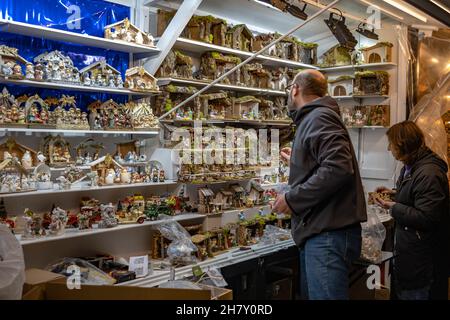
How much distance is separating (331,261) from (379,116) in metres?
3.11

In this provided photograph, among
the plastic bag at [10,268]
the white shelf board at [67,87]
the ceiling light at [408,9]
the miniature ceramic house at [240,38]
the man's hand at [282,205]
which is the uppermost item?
the ceiling light at [408,9]

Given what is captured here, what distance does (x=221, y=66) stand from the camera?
12.6 ft

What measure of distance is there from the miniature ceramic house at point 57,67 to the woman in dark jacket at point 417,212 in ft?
6.30

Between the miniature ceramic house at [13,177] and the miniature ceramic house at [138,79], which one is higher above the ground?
the miniature ceramic house at [138,79]

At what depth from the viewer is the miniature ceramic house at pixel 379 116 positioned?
4754 mm

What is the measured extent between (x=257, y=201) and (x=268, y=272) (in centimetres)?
88

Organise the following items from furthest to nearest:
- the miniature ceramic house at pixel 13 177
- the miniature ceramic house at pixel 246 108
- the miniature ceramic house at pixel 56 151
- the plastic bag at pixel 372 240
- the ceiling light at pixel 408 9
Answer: the ceiling light at pixel 408 9 → the miniature ceramic house at pixel 246 108 → the plastic bag at pixel 372 240 → the miniature ceramic house at pixel 56 151 → the miniature ceramic house at pixel 13 177

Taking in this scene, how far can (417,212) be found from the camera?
240 cm

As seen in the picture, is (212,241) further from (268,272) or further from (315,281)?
(315,281)

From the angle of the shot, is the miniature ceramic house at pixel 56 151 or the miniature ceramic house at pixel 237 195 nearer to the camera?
the miniature ceramic house at pixel 56 151

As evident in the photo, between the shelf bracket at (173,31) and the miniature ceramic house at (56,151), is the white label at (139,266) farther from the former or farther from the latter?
the shelf bracket at (173,31)

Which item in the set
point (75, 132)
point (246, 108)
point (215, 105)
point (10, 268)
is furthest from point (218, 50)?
point (10, 268)

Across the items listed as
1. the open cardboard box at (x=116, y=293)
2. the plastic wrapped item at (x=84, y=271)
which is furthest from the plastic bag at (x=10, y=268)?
the plastic wrapped item at (x=84, y=271)
